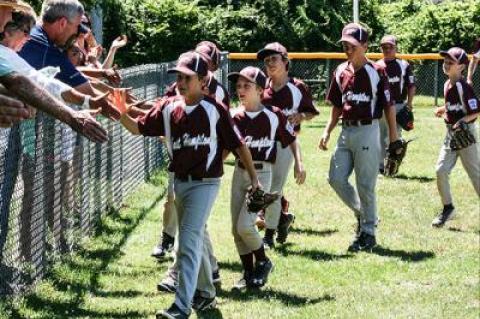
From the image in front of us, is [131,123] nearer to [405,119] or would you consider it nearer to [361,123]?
[361,123]

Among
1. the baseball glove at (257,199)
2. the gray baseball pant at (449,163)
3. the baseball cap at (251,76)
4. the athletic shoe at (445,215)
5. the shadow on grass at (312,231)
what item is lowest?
the shadow on grass at (312,231)

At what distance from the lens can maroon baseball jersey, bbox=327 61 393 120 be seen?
10141mm

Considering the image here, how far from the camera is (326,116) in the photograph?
25031 millimetres

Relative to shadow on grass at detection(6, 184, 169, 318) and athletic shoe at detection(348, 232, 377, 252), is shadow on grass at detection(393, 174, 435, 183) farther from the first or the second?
shadow on grass at detection(6, 184, 169, 318)

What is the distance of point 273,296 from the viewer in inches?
326

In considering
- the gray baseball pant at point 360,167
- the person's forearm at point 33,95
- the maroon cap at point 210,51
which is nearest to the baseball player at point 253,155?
the maroon cap at point 210,51

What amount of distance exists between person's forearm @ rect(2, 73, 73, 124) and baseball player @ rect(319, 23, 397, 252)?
5.92 m

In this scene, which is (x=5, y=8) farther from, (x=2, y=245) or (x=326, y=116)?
(x=326, y=116)

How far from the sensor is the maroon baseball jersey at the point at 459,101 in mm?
11602

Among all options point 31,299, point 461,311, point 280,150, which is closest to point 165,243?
point 280,150

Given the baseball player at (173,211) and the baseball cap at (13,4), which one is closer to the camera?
the baseball cap at (13,4)

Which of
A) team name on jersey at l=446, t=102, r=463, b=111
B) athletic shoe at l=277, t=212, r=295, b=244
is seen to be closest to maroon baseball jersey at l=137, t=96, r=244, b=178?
athletic shoe at l=277, t=212, r=295, b=244

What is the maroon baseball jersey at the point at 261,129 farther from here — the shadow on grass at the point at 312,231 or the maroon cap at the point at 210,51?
the shadow on grass at the point at 312,231

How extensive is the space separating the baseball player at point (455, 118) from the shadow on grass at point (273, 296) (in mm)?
3790
